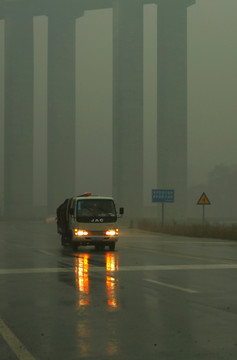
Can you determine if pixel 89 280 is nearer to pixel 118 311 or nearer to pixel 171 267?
pixel 171 267

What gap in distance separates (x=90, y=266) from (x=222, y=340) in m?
10.6

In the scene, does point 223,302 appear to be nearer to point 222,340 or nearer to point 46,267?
point 222,340

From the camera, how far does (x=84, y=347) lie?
720 cm

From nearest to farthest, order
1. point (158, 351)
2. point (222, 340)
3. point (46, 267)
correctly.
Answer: point (158, 351)
point (222, 340)
point (46, 267)

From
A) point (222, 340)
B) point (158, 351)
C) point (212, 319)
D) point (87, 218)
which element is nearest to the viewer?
point (158, 351)

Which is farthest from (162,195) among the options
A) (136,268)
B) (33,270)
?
(33,270)

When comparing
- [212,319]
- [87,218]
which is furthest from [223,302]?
[87,218]

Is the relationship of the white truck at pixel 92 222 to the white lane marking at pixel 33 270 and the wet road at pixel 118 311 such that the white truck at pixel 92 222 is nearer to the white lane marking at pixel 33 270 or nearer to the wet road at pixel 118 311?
the wet road at pixel 118 311

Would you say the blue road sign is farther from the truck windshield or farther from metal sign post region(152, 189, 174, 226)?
the truck windshield

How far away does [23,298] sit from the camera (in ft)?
37.0

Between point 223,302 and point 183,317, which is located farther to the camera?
point 223,302

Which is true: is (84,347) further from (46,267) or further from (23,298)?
(46,267)

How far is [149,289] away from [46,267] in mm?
5678

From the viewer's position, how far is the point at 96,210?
84.6 ft
